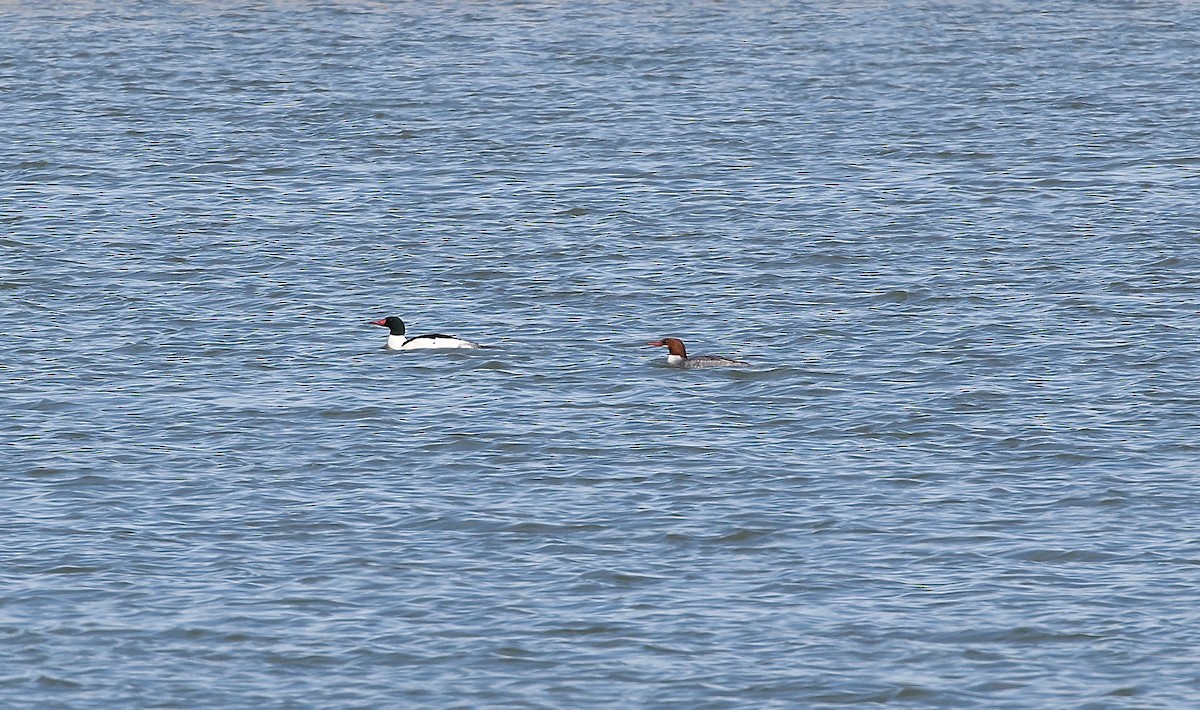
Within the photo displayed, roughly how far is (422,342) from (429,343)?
99mm

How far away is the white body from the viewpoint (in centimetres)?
2989

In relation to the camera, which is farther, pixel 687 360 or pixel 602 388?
pixel 687 360

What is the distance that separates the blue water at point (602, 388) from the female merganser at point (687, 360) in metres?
0.20

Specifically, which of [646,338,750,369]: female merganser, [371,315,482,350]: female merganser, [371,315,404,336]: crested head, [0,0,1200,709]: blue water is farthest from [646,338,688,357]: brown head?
[371,315,404,336]: crested head

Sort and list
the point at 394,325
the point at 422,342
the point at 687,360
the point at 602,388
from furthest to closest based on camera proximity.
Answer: the point at 394,325, the point at 422,342, the point at 687,360, the point at 602,388

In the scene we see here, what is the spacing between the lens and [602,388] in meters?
28.0

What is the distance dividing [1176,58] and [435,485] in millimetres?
36577

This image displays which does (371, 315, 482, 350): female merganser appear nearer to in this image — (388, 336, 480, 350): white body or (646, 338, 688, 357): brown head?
(388, 336, 480, 350): white body

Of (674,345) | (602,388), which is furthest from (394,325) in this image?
(674,345)

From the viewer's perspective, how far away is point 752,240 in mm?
36531

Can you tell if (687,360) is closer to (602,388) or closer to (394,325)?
(602,388)

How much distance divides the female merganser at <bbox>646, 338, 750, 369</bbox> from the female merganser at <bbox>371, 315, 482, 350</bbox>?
2.87 metres

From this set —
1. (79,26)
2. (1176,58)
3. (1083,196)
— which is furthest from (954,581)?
(79,26)

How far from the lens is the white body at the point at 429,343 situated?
98.1 ft
